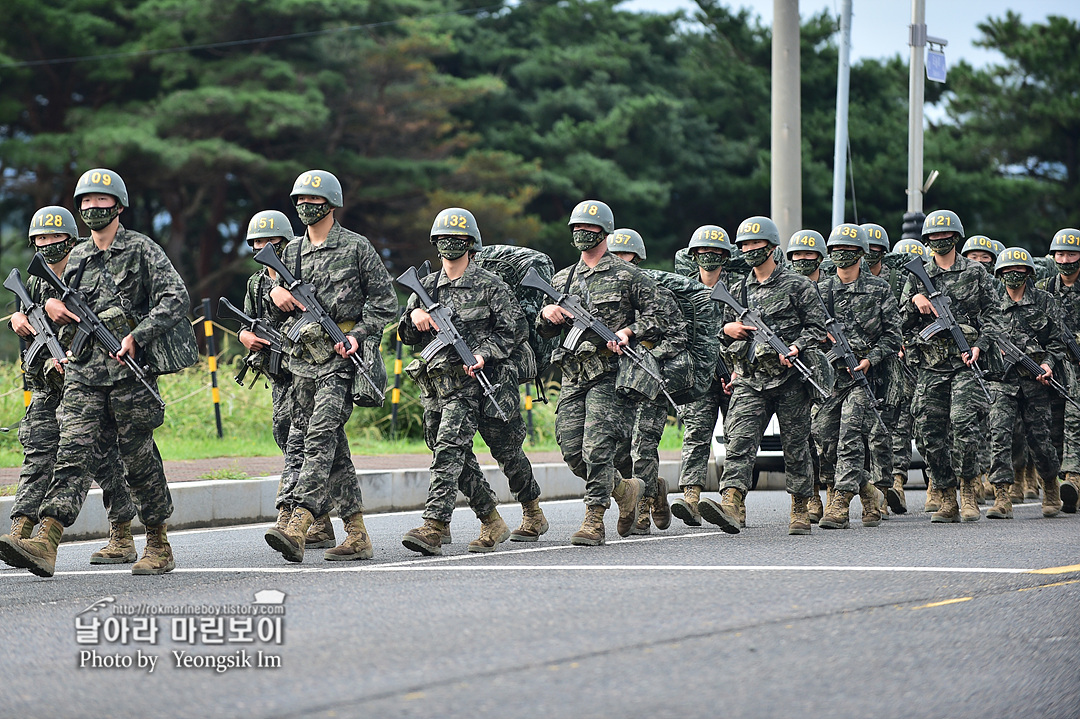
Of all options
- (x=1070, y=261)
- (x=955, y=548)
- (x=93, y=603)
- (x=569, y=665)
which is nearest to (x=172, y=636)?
(x=93, y=603)

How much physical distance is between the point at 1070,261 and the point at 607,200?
22.3m

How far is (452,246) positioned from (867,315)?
3792mm

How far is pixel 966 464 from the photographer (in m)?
11.3

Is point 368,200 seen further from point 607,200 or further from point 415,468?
point 415,468

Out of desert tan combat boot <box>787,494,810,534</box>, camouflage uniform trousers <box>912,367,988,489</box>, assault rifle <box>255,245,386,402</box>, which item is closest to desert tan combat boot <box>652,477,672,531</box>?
desert tan combat boot <box>787,494,810,534</box>

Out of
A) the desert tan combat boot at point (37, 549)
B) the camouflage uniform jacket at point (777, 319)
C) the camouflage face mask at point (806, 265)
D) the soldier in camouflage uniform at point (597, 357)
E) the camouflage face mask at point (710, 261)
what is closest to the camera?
the desert tan combat boot at point (37, 549)

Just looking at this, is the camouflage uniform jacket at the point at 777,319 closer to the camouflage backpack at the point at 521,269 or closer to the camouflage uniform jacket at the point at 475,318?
the camouflage backpack at the point at 521,269

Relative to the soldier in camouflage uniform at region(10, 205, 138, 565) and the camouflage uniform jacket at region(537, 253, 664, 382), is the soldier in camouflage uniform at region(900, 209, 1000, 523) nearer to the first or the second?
the camouflage uniform jacket at region(537, 253, 664, 382)

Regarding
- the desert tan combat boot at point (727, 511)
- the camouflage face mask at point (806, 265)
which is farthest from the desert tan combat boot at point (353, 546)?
the camouflage face mask at point (806, 265)

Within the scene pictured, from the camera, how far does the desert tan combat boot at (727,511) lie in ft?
31.6

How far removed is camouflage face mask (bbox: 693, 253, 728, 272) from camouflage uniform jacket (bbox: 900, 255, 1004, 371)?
1.62 meters

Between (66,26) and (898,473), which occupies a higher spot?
(66,26)

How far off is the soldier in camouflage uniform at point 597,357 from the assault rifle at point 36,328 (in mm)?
3008

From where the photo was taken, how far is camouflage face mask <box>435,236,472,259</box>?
9.29 metres
